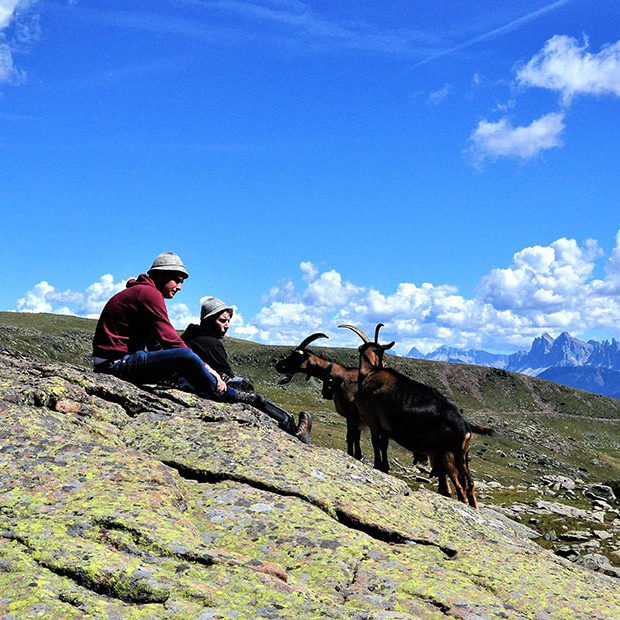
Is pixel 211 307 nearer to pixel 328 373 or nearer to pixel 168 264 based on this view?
pixel 168 264

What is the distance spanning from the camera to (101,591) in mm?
5039

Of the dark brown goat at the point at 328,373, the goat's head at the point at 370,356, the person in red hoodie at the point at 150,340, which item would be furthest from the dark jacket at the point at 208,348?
the dark brown goat at the point at 328,373

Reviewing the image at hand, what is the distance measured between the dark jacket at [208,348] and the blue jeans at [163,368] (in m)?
1.46

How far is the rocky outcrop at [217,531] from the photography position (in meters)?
5.20

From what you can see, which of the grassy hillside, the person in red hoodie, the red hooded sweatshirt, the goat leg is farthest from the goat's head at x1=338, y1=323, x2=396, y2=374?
the grassy hillside

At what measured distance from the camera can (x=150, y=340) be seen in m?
11.8

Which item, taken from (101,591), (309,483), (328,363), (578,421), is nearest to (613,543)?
(328,363)

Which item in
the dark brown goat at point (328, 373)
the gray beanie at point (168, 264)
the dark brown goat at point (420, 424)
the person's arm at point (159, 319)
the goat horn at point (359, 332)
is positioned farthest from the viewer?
the dark brown goat at point (328, 373)

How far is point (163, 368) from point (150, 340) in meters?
0.80

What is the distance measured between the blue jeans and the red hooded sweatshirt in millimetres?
259

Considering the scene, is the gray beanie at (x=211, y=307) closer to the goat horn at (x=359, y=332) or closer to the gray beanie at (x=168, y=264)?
the gray beanie at (x=168, y=264)

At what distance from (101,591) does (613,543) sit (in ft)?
77.6

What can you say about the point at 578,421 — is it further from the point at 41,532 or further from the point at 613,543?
the point at 41,532

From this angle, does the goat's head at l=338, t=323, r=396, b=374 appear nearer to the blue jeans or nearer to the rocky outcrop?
the blue jeans
